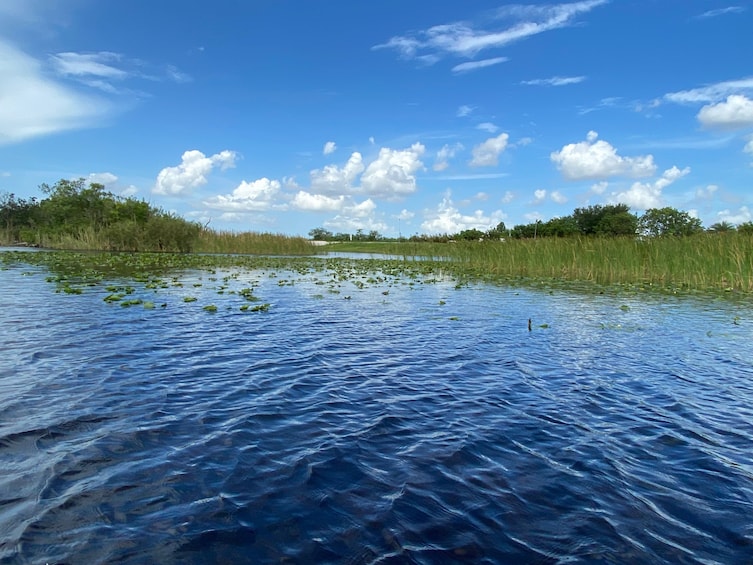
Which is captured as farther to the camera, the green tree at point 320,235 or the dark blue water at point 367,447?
the green tree at point 320,235

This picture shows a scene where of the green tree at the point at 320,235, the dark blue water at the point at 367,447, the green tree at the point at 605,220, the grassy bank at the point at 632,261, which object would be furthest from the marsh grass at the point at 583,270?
the green tree at the point at 320,235

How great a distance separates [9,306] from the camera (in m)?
12.7

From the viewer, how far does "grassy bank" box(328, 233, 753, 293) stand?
20.6m

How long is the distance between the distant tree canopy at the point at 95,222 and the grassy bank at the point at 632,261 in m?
33.2

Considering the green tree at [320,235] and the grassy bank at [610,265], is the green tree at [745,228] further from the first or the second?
the green tree at [320,235]

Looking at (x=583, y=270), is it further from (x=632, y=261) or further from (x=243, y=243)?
(x=243, y=243)

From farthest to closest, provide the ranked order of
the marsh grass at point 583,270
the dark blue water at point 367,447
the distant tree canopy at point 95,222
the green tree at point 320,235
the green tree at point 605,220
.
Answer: the green tree at point 320,235, the green tree at point 605,220, the distant tree canopy at point 95,222, the marsh grass at point 583,270, the dark blue water at point 367,447

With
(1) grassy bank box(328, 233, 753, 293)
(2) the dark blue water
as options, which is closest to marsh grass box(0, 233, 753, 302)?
(1) grassy bank box(328, 233, 753, 293)

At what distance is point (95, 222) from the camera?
6359 centimetres

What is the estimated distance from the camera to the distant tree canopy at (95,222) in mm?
→ 49125

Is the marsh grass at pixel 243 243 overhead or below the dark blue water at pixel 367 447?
overhead

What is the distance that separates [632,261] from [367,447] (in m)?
23.8

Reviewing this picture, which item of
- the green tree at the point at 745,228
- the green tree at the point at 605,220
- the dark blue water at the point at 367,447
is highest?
the green tree at the point at 605,220

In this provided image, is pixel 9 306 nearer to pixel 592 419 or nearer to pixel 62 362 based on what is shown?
pixel 62 362
